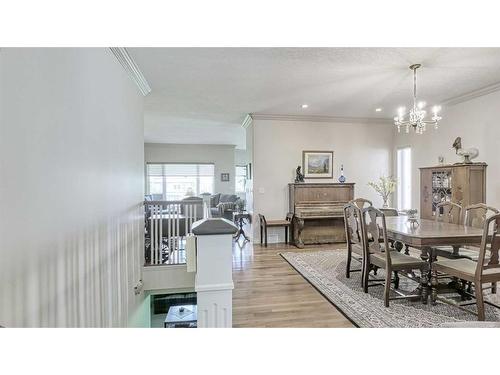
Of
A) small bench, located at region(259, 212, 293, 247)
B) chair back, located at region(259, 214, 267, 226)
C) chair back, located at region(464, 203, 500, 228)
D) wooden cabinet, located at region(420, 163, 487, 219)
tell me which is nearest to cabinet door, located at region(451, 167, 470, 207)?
wooden cabinet, located at region(420, 163, 487, 219)

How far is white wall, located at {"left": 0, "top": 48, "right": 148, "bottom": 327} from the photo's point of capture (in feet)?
4.22

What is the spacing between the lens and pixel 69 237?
6.06ft

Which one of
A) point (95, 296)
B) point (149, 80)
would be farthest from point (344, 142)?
point (95, 296)

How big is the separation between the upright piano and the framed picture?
16.7 inches

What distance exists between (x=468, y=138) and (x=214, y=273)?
17.8 ft

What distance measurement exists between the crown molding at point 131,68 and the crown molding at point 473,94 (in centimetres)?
522

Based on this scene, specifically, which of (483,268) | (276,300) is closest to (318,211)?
(276,300)

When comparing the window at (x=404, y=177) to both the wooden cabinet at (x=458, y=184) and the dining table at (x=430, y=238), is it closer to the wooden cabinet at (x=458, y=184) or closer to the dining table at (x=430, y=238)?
the wooden cabinet at (x=458, y=184)

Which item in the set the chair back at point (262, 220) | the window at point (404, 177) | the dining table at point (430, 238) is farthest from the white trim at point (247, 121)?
the dining table at point (430, 238)

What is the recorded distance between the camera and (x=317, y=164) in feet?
20.3

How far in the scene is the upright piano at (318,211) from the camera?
5.54m

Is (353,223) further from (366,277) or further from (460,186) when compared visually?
(460,186)

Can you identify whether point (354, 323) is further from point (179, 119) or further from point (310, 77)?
point (179, 119)
